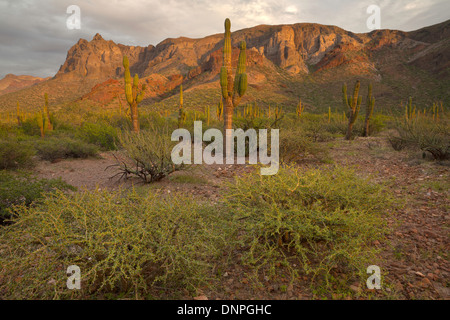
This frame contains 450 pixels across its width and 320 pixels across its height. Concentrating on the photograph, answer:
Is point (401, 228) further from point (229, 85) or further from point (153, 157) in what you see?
point (229, 85)

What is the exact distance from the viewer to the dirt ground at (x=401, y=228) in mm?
2322

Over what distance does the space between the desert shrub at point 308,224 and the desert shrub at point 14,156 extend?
8.79m

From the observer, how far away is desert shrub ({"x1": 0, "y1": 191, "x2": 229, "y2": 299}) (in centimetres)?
196

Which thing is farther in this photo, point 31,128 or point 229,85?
point 31,128

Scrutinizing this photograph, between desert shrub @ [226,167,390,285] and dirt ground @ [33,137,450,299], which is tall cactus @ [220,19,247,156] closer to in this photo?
dirt ground @ [33,137,450,299]

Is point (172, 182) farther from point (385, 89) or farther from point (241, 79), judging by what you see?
point (385, 89)

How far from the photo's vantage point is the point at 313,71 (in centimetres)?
7856

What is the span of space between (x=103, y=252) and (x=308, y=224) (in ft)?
5.89

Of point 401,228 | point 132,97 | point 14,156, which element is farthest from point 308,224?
point 132,97

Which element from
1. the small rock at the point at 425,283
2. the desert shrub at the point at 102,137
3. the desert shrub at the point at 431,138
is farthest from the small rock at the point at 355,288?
the desert shrub at the point at 102,137

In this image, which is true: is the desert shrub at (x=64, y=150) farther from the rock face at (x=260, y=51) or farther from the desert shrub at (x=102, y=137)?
the rock face at (x=260, y=51)
